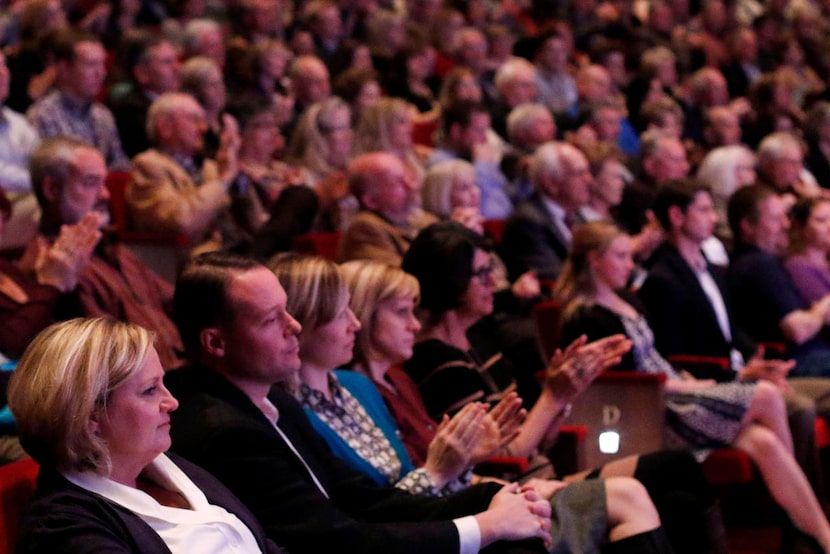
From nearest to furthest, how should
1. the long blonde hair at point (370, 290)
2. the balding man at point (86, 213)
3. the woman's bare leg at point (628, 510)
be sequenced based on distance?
the woman's bare leg at point (628, 510) < the long blonde hair at point (370, 290) < the balding man at point (86, 213)

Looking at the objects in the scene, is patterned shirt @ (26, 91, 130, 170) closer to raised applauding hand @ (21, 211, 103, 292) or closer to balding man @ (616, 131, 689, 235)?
raised applauding hand @ (21, 211, 103, 292)

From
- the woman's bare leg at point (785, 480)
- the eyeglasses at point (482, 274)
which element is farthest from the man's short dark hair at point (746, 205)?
the eyeglasses at point (482, 274)

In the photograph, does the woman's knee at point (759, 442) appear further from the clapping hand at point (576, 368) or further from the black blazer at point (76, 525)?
the black blazer at point (76, 525)

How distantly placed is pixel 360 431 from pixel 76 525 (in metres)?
0.92

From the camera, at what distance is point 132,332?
1.60m

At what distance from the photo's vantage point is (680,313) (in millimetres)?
3684

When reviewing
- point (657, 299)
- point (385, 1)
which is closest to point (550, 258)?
point (657, 299)

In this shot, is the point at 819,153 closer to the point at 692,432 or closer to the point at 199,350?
the point at 692,432

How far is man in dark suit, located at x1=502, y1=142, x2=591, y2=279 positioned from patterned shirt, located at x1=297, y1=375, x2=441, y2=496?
184cm

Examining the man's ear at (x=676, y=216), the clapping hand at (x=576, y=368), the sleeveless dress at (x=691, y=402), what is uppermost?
the clapping hand at (x=576, y=368)

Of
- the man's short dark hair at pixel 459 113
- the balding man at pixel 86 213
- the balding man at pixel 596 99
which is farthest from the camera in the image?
the balding man at pixel 596 99

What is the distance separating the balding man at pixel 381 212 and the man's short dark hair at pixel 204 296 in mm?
1589

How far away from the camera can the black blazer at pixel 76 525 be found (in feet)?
4.79

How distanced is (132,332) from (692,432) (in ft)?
6.29
